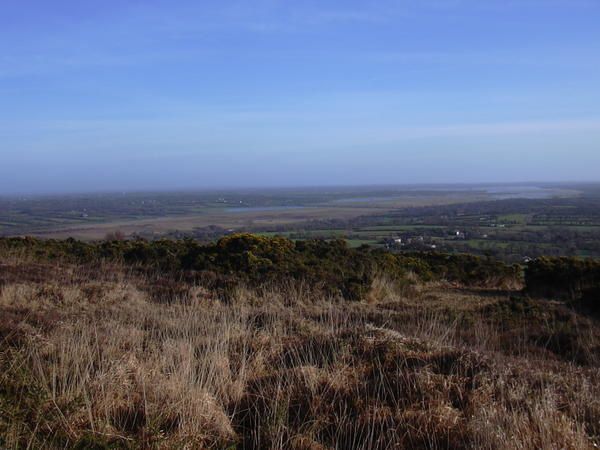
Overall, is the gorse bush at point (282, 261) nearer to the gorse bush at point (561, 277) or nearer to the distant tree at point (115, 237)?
the gorse bush at point (561, 277)

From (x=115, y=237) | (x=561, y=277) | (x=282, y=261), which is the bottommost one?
(x=561, y=277)

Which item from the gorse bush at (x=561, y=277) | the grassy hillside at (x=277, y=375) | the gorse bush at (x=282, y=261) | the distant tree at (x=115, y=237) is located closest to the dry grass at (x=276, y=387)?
the grassy hillside at (x=277, y=375)

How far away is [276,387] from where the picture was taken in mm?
4070

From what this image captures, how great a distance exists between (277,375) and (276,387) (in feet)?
0.85

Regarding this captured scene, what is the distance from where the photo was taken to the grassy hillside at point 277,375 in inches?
129

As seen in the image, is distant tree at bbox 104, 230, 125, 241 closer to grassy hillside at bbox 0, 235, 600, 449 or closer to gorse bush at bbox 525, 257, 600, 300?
grassy hillside at bbox 0, 235, 600, 449

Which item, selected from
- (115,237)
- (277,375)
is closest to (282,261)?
(277,375)

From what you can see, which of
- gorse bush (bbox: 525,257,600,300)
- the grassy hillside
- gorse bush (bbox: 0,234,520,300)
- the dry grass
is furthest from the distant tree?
gorse bush (bbox: 525,257,600,300)

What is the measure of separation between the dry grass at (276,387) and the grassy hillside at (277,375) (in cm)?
2

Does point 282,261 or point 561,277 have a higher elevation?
point 282,261

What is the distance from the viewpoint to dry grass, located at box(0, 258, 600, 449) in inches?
127

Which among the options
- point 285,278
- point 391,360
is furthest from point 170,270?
point 391,360

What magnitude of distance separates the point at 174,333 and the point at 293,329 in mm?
1499

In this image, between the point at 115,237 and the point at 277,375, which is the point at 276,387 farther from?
the point at 115,237
